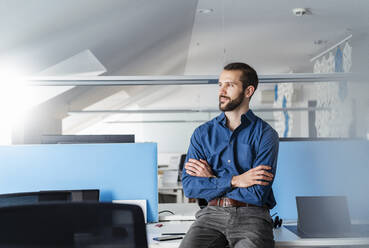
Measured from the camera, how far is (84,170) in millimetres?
2361

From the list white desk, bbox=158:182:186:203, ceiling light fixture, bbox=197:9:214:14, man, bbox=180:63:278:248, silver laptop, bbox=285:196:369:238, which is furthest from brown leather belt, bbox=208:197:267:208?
ceiling light fixture, bbox=197:9:214:14

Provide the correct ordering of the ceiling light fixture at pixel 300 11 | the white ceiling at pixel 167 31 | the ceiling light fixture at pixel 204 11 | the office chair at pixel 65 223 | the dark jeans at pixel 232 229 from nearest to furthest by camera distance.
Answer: the office chair at pixel 65 223 → the dark jeans at pixel 232 229 → the white ceiling at pixel 167 31 → the ceiling light fixture at pixel 300 11 → the ceiling light fixture at pixel 204 11

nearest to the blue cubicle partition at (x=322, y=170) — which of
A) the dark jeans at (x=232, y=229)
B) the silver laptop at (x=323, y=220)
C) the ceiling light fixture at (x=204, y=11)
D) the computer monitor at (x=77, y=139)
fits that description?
the silver laptop at (x=323, y=220)

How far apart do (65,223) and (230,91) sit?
1218 mm

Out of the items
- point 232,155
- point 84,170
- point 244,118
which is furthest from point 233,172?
point 84,170

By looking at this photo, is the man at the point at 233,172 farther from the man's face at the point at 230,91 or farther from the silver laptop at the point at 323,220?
the silver laptop at the point at 323,220

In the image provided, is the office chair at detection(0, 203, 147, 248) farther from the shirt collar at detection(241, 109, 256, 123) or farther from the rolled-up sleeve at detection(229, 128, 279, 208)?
the shirt collar at detection(241, 109, 256, 123)

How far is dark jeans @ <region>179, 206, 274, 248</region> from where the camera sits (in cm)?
182

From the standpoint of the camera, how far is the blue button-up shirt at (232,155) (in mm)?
1947

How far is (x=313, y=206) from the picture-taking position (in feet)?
6.83

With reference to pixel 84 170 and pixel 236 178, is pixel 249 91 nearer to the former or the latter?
pixel 236 178

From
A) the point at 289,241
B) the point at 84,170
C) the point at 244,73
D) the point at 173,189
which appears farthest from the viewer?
the point at 173,189

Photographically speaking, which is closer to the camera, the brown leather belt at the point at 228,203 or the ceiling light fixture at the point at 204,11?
the brown leather belt at the point at 228,203

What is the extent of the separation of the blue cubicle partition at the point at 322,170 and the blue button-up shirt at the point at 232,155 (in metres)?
0.42
